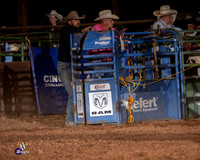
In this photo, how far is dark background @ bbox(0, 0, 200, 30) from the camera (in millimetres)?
14672

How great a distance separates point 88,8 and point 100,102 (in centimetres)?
1048

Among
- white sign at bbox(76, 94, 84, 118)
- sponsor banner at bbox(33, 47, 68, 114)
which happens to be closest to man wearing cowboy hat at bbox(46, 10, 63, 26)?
sponsor banner at bbox(33, 47, 68, 114)

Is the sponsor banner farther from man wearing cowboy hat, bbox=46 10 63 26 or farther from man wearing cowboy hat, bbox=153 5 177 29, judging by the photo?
man wearing cowboy hat, bbox=153 5 177 29

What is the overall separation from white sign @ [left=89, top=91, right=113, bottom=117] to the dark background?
9.54 m

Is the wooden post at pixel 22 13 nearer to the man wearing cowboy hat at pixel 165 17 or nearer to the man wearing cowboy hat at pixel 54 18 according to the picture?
the man wearing cowboy hat at pixel 54 18

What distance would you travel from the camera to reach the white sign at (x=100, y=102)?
5.77 metres

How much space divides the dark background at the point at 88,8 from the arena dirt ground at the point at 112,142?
9.63 meters

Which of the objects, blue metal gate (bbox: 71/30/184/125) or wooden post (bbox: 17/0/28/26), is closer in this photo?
blue metal gate (bbox: 71/30/184/125)

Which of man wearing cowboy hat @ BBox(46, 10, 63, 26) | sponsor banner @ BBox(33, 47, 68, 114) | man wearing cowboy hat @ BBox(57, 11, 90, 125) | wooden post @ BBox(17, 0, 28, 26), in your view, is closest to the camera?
man wearing cowboy hat @ BBox(57, 11, 90, 125)

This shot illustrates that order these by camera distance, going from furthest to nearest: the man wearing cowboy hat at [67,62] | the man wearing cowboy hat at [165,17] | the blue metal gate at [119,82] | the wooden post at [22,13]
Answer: the wooden post at [22,13]
the man wearing cowboy hat at [165,17]
the man wearing cowboy hat at [67,62]
the blue metal gate at [119,82]

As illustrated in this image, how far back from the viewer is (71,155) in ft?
11.8

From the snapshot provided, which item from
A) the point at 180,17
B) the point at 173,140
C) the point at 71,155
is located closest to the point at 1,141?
the point at 71,155

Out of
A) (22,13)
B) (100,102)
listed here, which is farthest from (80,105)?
(22,13)

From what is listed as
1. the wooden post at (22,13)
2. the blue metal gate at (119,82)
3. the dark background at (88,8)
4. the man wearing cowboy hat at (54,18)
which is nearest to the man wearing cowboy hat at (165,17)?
the blue metal gate at (119,82)
